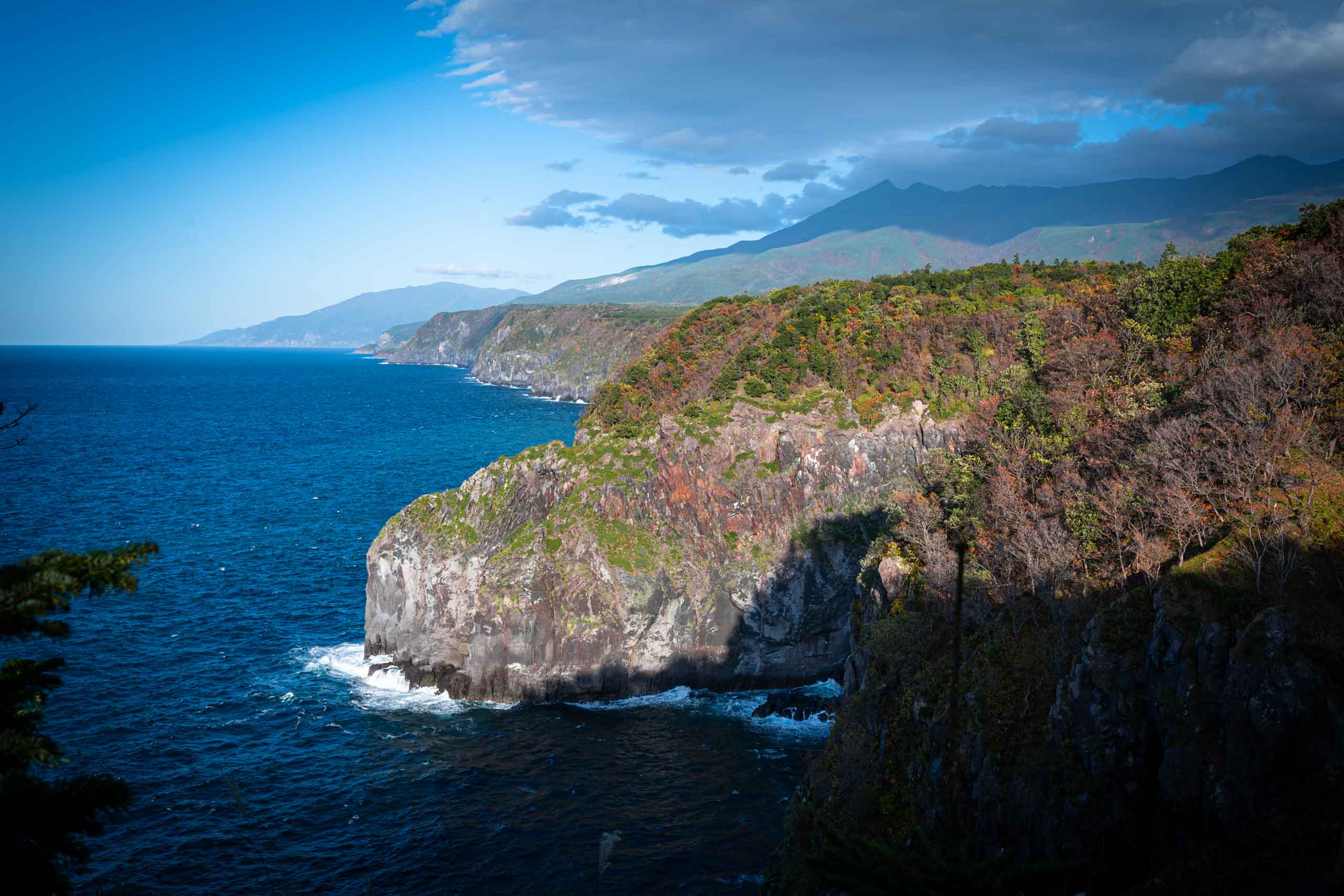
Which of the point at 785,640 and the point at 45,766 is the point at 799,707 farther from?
the point at 45,766

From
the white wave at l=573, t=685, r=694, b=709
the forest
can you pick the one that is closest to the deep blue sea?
the white wave at l=573, t=685, r=694, b=709

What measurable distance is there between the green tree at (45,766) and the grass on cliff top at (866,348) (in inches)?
1869

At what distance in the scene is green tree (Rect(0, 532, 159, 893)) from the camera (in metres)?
8.95

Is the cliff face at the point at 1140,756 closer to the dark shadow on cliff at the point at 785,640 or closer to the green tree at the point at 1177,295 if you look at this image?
the dark shadow on cliff at the point at 785,640

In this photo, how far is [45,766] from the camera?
9.47 m

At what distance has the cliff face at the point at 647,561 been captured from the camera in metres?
48.8

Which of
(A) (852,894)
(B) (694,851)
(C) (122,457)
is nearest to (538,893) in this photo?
(B) (694,851)

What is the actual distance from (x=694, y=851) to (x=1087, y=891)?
19.6 m

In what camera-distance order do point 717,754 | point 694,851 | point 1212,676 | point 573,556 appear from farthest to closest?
point 573,556 < point 717,754 < point 694,851 < point 1212,676

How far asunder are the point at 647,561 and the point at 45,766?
137ft

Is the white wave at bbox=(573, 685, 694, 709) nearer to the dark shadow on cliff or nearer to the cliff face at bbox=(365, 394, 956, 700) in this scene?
the dark shadow on cliff

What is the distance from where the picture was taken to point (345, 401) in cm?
18050

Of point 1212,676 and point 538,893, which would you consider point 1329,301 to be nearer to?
point 1212,676

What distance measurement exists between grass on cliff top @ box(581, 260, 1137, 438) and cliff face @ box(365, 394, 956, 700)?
342cm
